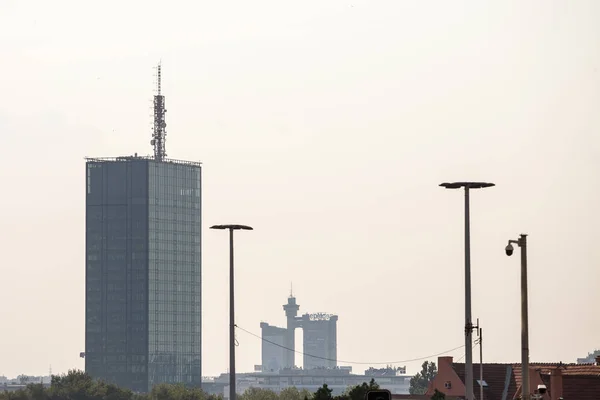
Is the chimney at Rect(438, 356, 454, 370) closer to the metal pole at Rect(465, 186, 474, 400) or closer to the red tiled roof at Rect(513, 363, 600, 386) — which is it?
the red tiled roof at Rect(513, 363, 600, 386)

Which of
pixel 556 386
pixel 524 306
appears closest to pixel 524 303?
pixel 524 306

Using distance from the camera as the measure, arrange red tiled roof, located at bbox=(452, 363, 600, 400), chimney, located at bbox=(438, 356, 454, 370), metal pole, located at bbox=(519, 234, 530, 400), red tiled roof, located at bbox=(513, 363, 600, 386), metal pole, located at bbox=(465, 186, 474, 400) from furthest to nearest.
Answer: chimney, located at bbox=(438, 356, 454, 370), red tiled roof, located at bbox=(513, 363, 600, 386), red tiled roof, located at bbox=(452, 363, 600, 400), metal pole, located at bbox=(465, 186, 474, 400), metal pole, located at bbox=(519, 234, 530, 400)

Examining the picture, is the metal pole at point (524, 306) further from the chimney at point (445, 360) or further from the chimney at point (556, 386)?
the chimney at point (445, 360)

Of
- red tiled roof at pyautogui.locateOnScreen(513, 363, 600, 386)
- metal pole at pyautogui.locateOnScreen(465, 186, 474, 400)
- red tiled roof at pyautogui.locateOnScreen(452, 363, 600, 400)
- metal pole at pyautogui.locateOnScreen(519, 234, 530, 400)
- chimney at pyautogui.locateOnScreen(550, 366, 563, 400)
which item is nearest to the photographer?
metal pole at pyautogui.locateOnScreen(519, 234, 530, 400)

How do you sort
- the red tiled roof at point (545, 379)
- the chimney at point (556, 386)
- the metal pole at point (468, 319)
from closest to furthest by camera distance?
the metal pole at point (468, 319), the chimney at point (556, 386), the red tiled roof at point (545, 379)

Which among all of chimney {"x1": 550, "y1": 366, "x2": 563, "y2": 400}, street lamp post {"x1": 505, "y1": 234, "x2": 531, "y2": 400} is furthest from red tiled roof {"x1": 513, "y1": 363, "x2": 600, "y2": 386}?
street lamp post {"x1": 505, "y1": 234, "x2": 531, "y2": 400}

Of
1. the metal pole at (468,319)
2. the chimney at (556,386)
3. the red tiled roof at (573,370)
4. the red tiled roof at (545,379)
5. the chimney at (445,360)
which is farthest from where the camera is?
the chimney at (445,360)

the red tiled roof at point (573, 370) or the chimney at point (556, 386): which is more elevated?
the red tiled roof at point (573, 370)

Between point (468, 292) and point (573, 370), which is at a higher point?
point (468, 292)

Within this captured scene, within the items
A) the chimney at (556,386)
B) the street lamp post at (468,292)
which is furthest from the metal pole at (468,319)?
the chimney at (556,386)

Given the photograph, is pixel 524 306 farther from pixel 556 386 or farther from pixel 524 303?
pixel 556 386

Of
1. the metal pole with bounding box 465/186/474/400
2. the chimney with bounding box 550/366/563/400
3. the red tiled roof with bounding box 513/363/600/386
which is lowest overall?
the chimney with bounding box 550/366/563/400

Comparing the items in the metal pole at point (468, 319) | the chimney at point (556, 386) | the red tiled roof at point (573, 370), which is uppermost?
the metal pole at point (468, 319)

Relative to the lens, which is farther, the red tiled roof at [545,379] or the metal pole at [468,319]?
the red tiled roof at [545,379]
